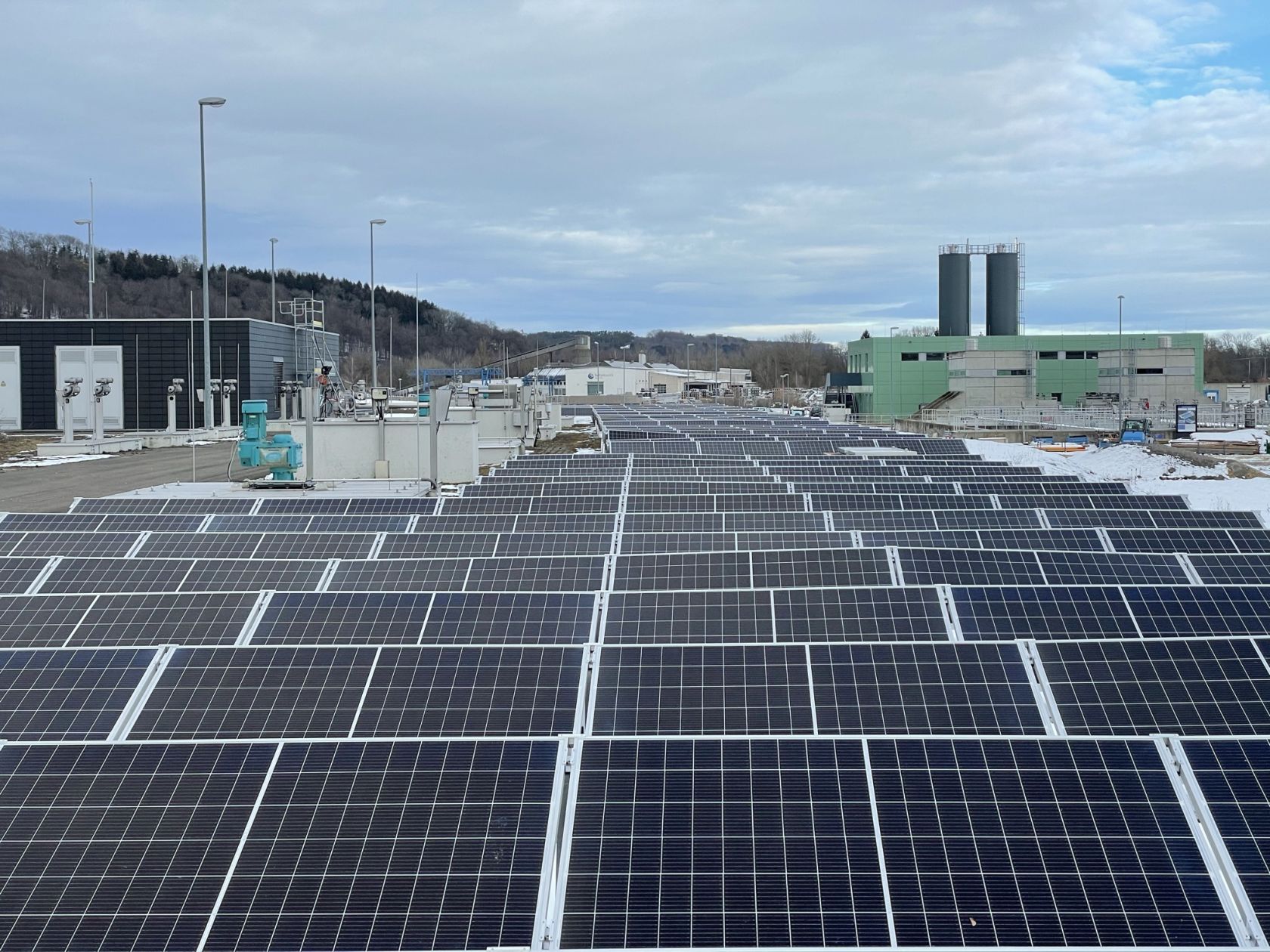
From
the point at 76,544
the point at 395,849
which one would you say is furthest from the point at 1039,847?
the point at 76,544

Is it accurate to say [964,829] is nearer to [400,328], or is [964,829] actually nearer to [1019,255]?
[1019,255]

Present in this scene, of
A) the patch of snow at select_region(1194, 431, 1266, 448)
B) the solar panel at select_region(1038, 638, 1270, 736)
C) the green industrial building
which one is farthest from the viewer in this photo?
the green industrial building

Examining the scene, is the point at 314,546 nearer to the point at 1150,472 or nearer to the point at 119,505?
the point at 119,505

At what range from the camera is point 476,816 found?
6.24m

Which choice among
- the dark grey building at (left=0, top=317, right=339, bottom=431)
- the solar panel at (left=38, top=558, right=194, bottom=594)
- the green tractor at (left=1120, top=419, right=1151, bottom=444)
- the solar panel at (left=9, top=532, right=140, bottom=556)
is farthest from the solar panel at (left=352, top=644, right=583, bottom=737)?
the dark grey building at (left=0, top=317, right=339, bottom=431)

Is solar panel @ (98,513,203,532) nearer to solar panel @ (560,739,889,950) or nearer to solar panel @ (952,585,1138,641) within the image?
solar panel @ (952,585,1138,641)

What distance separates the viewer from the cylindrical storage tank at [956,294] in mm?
94125

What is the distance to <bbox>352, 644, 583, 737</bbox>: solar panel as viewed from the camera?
8.11m

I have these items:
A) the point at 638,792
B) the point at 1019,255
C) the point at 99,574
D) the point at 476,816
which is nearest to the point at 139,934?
the point at 476,816

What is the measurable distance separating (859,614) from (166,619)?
22.0ft

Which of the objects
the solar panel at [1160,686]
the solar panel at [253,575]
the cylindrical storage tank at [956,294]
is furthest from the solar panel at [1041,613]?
the cylindrical storage tank at [956,294]

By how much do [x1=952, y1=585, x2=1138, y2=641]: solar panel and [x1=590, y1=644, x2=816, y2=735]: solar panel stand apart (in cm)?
258

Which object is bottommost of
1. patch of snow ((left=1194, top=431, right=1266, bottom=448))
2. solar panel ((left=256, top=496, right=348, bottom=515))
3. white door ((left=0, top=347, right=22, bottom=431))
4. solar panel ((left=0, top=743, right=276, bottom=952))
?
solar panel ((left=0, top=743, right=276, bottom=952))

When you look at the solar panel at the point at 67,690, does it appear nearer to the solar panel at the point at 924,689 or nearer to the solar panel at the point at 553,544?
the solar panel at the point at 924,689
